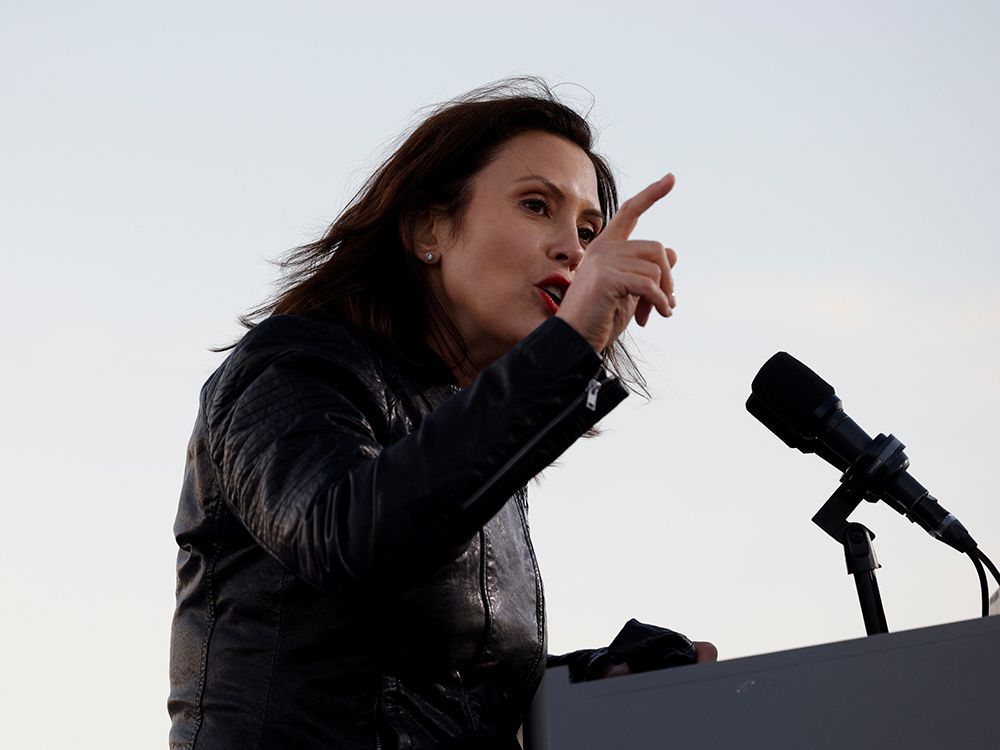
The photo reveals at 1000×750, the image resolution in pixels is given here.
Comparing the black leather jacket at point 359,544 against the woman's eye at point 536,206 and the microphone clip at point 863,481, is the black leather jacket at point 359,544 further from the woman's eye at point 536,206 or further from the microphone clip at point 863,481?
the microphone clip at point 863,481

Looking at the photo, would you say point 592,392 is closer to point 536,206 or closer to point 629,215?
point 629,215

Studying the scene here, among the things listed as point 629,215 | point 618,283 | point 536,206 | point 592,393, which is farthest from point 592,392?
point 536,206

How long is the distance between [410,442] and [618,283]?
32 centimetres

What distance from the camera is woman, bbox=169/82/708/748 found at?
154 centimetres

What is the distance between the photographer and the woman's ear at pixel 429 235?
2.41 metres

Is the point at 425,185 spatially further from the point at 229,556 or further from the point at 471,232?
the point at 229,556

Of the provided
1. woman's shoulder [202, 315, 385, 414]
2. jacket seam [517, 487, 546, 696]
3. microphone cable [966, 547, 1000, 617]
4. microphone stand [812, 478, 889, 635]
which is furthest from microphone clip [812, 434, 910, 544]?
woman's shoulder [202, 315, 385, 414]

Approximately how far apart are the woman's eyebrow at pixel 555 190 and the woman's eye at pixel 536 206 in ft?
0.09

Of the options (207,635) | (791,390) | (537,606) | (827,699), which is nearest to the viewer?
(827,699)

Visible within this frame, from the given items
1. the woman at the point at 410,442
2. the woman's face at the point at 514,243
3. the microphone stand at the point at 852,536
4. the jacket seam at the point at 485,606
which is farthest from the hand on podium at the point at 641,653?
the woman's face at the point at 514,243

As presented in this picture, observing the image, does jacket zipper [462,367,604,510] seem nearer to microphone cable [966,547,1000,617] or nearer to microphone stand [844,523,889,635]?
microphone stand [844,523,889,635]

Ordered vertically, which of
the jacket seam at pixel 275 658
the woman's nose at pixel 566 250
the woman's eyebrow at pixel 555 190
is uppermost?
the woman's eyebrow at pixel 555 190

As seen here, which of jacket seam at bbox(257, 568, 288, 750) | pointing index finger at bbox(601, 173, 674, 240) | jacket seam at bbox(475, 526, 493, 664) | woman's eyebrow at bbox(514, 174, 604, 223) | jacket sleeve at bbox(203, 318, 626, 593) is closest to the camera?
jacket sleeve at bbox(203, 318, 626, 593)

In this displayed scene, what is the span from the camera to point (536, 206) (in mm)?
Result: 2352
